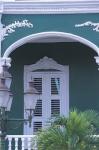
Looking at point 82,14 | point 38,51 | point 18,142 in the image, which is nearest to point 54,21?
point 82,14

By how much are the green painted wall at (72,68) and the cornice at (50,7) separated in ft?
5.43

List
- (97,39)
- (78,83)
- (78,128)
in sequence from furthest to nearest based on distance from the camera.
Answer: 1. (78,83)
2. (97,39)
3. (78,128)

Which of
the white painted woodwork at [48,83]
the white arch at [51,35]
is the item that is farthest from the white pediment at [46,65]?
the white arch at [51,35]

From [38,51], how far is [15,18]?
5.55ft

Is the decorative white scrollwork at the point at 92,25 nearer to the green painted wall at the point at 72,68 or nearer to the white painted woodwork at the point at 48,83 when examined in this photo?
the green painted wall at the point at 72,68

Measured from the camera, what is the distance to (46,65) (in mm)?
14289

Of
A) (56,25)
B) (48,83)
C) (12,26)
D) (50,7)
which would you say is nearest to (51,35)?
(56,25)

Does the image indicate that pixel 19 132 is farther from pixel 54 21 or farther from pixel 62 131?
pixel 62 131

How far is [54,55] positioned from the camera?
14.3m

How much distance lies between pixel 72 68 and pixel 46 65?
628 mm

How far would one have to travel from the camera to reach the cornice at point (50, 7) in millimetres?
12594

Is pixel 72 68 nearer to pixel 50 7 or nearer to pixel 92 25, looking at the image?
pixel 92 25

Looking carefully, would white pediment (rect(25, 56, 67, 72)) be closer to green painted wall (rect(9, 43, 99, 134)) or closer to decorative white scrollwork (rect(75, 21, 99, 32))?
green painted wall (rect(9, 43, 99, 134))

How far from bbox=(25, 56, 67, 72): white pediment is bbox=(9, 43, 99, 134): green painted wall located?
10 cm
